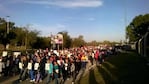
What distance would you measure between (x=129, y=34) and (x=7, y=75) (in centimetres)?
9948

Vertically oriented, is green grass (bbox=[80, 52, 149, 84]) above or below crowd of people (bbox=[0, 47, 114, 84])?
below

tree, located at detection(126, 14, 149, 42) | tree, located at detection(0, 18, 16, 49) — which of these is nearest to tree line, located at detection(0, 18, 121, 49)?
tree, located at detection(0, 18, 16, 49)

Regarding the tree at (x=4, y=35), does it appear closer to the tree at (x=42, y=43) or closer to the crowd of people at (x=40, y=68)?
the tree at (x=42, y=43)

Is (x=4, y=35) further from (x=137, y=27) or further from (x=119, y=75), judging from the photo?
(x=119, y=75)

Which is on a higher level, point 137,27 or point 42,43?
point 137,27

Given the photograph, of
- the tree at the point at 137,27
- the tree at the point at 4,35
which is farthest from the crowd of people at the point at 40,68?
the tree at the point at 137,27

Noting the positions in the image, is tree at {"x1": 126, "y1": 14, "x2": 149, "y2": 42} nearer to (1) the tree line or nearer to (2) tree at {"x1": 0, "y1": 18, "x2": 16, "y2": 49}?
(1) the tree line

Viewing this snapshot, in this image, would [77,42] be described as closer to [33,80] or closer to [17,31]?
[17,31]

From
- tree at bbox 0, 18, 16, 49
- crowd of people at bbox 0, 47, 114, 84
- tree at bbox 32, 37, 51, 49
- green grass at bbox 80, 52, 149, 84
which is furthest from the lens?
tree at bbox 32, 37, 51, 49

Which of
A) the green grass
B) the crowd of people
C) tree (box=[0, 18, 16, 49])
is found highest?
tree (box=[0, 18, 16, 49])

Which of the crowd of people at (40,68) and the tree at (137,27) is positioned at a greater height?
the tree at (137,27)

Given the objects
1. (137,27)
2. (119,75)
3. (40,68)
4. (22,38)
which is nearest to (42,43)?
(22,38)

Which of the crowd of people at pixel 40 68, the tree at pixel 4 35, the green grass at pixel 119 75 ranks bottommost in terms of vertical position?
the green grass at pixel 119 75

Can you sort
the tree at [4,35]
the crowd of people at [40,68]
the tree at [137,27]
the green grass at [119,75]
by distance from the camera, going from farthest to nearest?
the tree at [137,27] < the tree at [4,35] < the green grass at [119,75] < the crowd of people at [40,68]
